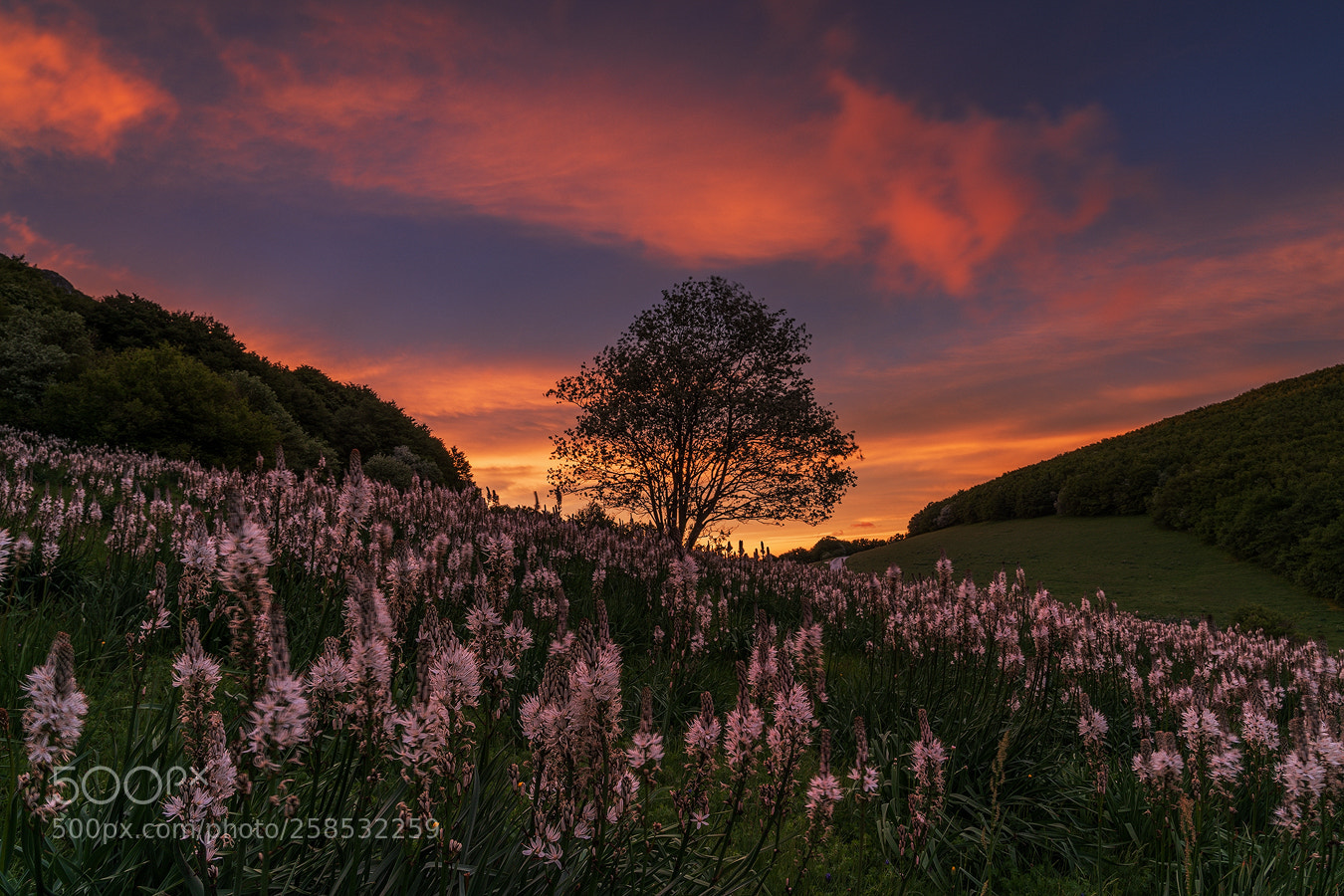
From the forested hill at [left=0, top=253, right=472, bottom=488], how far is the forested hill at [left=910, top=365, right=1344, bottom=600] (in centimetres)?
3778

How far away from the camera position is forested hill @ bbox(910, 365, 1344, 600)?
27.1 metres

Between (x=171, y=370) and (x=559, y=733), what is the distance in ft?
127

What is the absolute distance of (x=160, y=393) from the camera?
Result: 30.6m

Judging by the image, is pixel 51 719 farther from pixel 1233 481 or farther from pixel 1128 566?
pixel 1233 481

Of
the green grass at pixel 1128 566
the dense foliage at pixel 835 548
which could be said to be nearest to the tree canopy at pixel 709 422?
the green grass at pixel 1128 566

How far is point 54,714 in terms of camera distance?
2.11m

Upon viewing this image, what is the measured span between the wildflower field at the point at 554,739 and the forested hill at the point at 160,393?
3433 millimetres

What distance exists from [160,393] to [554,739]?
1482 inches

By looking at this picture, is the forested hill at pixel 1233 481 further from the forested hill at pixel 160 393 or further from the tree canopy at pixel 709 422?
the forested hill at pixel 160 393

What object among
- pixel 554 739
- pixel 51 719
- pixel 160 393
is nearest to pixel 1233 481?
pixel 554 739

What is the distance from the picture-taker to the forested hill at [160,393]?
28.7 m

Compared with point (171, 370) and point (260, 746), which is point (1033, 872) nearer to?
point (260, 746)

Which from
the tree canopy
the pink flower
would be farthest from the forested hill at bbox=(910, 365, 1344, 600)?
the pink flower

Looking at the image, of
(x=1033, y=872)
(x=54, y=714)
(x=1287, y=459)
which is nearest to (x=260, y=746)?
(x=54, y=714)
